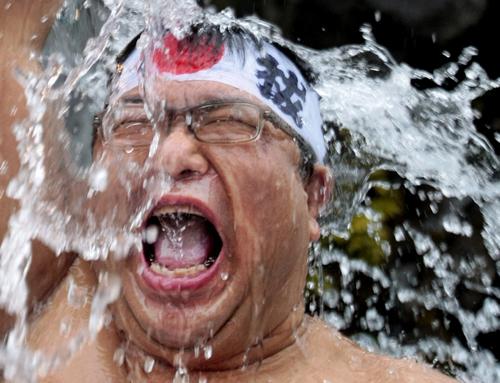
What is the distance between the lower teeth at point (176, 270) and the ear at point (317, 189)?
376 mm

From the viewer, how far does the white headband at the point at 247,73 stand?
6.24 ft

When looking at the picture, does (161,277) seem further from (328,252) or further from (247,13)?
(247,13)

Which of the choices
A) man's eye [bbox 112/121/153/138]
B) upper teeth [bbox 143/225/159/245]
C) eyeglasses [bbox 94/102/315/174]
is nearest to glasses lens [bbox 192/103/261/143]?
eyeglasses [bbox 94/102/315/174]

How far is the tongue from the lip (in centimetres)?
6

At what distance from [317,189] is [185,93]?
44 centimetres

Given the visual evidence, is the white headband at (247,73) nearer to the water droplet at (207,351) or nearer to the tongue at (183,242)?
the tongue at (183,242)

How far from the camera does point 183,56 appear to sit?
6.24ft

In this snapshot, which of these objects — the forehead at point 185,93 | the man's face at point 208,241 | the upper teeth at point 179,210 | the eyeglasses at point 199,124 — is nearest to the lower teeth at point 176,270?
the man's face at point 208,241

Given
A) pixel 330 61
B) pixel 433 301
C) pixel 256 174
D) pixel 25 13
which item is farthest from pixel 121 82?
pixel 433 301

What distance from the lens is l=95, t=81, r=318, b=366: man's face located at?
1.79 m

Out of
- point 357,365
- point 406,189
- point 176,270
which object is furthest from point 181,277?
point 406,189

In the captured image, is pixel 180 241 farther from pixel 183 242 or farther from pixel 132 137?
pixel 132 137

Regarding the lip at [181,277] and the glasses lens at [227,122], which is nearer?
the lip at [181,277]

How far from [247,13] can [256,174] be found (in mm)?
2224
